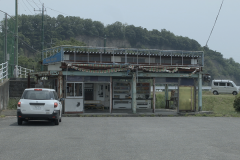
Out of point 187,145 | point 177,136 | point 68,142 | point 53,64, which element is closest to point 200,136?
point 177,136

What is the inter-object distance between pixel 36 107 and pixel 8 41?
51.2 ft

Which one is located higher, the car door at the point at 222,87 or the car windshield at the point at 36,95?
the car door at the point at 222,87

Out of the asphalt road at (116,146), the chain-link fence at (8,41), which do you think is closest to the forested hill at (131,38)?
the chain-link fence at (8,41)

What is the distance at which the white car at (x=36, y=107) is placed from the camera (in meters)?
14.6

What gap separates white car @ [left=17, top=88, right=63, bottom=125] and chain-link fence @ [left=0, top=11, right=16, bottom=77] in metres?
13.2

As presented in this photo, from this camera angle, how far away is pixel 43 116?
1475 cm

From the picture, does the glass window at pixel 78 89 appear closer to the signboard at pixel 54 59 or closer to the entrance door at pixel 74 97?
the entrance door at pixel 74 97

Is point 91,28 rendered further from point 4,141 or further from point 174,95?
point 4,141

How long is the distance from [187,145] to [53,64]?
17.5 meters

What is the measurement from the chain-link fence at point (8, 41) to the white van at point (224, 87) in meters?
30.9

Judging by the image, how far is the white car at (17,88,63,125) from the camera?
14.6 m

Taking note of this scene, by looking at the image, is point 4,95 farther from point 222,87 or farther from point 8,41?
point 222,87

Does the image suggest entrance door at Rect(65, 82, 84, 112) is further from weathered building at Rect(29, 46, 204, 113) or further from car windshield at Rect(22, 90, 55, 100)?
car windshield at Rect(22, 90, 55, 100)

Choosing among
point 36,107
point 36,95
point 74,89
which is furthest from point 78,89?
point 36,107
